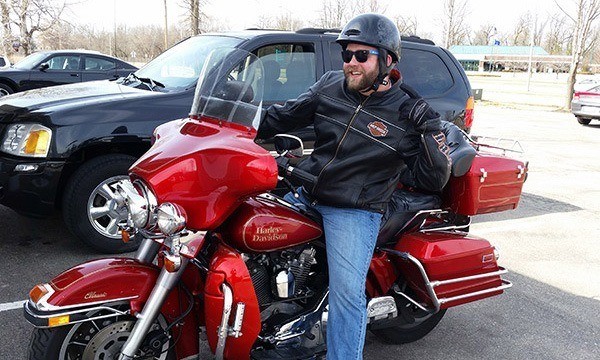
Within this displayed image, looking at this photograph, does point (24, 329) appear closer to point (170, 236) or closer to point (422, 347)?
point (170, 236)

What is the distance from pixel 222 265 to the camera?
264cm

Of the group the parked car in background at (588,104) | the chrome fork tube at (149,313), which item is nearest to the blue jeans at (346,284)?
the chrome fork tube at (149,313)

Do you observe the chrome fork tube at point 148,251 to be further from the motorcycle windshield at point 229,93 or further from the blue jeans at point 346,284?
the blue jeans at point 346,284

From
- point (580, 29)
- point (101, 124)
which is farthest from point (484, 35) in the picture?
point (101, 124)

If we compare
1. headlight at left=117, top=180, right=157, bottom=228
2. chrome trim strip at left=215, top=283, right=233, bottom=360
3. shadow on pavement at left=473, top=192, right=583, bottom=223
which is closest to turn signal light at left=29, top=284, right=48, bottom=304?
headlight at left=117, top=180, right=157, bottom=228

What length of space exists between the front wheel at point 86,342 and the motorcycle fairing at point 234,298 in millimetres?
299

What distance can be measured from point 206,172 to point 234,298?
618 millimetres

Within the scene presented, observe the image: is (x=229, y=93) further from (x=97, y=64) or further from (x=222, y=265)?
(x=97, y=64)

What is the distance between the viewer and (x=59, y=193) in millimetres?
4844

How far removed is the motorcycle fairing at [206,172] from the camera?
2.47 metres

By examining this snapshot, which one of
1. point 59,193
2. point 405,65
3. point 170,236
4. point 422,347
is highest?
point 405,65

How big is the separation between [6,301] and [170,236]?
2.36 metres

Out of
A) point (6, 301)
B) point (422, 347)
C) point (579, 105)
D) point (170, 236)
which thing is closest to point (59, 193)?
point (6, 301)

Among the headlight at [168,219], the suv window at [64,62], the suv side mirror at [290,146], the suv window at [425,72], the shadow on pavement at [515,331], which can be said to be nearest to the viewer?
the headlight at [168,219]
